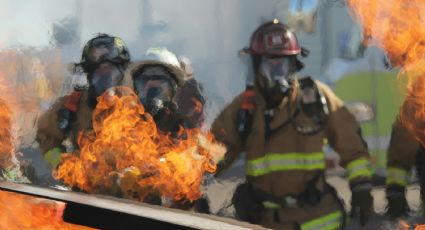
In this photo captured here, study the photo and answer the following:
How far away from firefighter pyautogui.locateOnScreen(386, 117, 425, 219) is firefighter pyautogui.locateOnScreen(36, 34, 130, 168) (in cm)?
174

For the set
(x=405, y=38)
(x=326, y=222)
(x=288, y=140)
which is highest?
(x=405, y=38)

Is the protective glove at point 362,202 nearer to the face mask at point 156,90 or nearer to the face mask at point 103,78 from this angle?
the face mask at point 156,90

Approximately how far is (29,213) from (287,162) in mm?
1855

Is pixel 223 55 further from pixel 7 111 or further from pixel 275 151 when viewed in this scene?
pixel 7 111

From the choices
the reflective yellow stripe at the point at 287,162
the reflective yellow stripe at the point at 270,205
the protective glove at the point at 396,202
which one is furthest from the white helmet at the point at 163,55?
the protective glove at the point at 396,202

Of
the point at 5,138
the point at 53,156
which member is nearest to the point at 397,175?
the point at 53,156

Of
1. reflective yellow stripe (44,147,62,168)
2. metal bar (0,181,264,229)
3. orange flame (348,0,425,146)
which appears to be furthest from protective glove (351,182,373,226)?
reflective yellow stripe (44,147,62,168)

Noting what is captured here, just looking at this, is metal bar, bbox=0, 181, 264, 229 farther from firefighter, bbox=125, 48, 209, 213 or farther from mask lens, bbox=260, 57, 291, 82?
mask lens, bbox=260, 57, 291, 82

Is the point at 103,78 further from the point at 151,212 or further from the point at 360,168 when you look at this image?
the point at 360,168

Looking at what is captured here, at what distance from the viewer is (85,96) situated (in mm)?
3857

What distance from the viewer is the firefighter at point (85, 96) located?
3.80m

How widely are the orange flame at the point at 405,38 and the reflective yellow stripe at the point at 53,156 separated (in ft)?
7.10

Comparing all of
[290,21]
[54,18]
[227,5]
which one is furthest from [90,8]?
[290,21]

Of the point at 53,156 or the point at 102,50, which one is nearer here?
the point at 102,50
